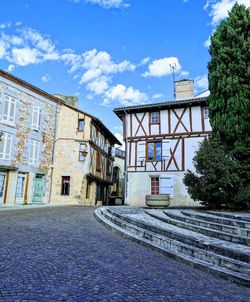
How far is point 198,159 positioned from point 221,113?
6.70 ft

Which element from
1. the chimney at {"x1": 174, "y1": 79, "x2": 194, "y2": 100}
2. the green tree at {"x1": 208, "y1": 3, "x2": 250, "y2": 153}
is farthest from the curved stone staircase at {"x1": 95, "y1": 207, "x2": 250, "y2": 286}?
the chimney at {"x1": 174, "y1": 79, "x2": 194, "y2": 100}

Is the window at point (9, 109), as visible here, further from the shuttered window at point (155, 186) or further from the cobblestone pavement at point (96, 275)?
the cobblestone pavement at point (96, 275)

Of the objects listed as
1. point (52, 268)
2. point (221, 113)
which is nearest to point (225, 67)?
point (221, 113)

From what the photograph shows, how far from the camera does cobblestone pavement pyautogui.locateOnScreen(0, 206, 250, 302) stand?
8.91ft

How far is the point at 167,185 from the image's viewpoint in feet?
54.1

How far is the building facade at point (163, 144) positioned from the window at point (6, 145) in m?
7.40

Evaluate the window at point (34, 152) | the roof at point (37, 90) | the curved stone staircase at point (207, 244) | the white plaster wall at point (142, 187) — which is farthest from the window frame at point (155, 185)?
the curved stone staircase at point (207, 244)

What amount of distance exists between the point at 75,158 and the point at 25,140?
386 centimetres

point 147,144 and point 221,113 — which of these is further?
point 147,144

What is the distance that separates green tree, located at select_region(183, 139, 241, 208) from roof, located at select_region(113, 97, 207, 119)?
23.4 feet

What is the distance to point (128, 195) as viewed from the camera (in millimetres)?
17422

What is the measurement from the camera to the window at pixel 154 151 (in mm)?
17281

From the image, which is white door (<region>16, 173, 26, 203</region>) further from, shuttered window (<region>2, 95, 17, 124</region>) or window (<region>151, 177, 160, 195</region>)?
window (<region>151, 177, 160, 195</region>)

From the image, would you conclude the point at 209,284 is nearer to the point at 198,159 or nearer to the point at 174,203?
the point at 198,159
